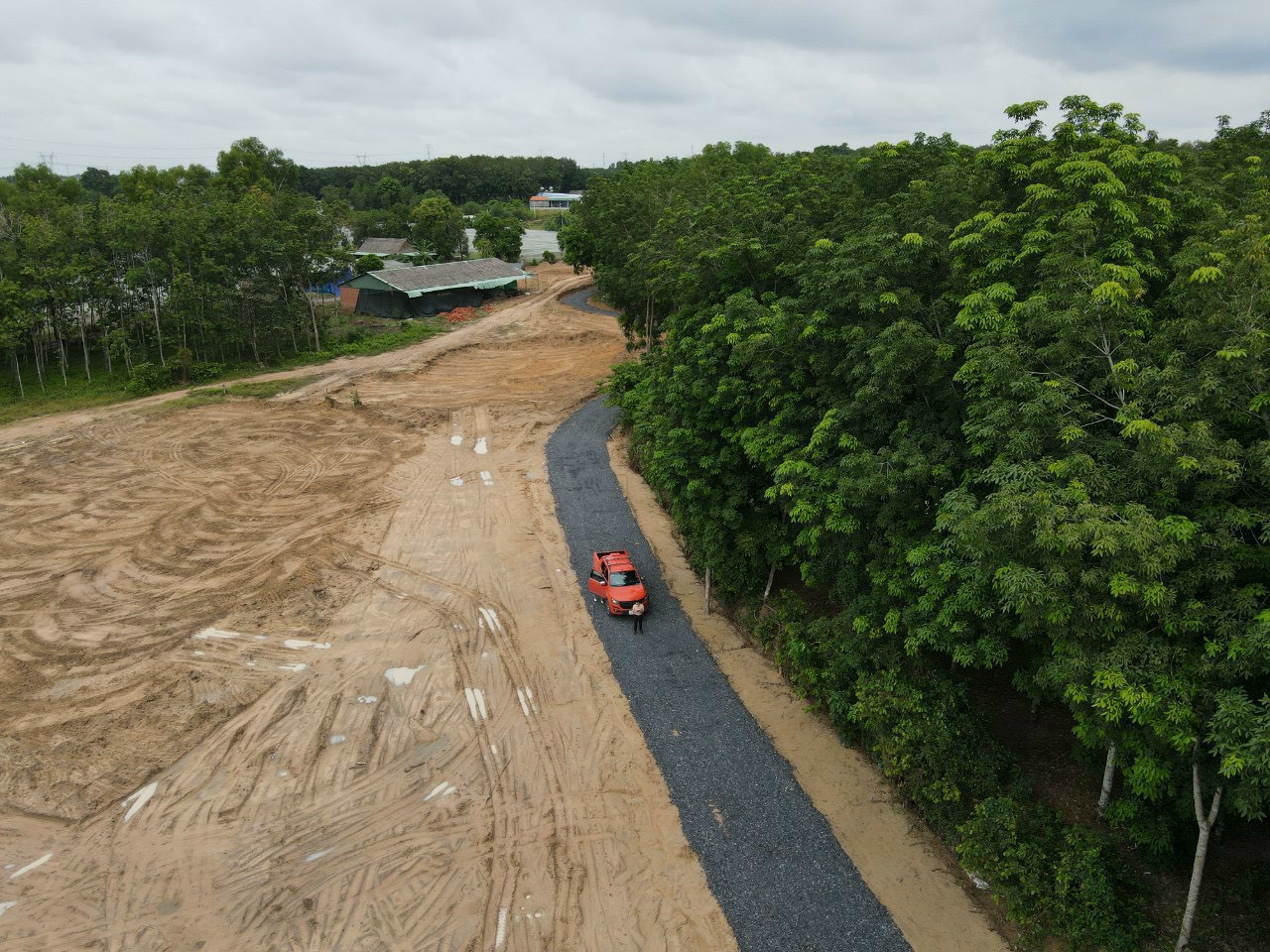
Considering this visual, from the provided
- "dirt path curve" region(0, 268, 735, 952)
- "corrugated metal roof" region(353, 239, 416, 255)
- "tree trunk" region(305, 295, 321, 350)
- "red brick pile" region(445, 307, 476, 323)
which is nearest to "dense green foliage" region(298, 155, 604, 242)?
"corrugated metal roof" region(353, 239, 416, 255)

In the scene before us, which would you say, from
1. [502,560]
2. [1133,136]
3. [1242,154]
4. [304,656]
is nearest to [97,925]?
[304,656]

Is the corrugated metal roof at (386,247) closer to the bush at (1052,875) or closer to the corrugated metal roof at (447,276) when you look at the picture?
the corrugated metal roof at (447,276)

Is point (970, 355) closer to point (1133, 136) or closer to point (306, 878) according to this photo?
point (1133, 136)

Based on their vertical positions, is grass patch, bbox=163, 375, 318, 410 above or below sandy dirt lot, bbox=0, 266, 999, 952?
above

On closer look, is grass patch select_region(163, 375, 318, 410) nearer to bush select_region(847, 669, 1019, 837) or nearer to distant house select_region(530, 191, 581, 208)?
bush select_region(847, 669, 1019, 837)

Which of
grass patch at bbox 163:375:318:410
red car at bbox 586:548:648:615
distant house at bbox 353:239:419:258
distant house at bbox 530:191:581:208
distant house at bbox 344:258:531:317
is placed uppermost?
distant house at bbox 530:191:581:208

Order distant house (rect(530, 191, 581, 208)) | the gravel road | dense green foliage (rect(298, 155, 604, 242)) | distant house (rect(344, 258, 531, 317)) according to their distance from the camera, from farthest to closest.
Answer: distant house (rect(530, 191, 581, 208))
dense green foliage (rect(298, 155, 604, 242))
distant house (rect(344, 258, 531, 317))
the gravel road

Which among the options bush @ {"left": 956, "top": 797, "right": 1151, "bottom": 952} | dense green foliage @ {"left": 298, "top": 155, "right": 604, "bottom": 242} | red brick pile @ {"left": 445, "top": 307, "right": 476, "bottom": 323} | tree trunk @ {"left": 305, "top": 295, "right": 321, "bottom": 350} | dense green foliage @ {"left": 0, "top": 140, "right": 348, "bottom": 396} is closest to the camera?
bush @ {"left": 956, "top": 797, "right": 1151, "bottom": 952}

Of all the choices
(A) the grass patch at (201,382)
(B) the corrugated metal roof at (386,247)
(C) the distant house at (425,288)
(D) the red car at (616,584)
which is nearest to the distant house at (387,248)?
(B) the corrugated metal roof at (386,247)

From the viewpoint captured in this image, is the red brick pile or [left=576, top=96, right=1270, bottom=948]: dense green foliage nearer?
[left=576, top=96, right=1270, bottom=948]: dense green foliage
